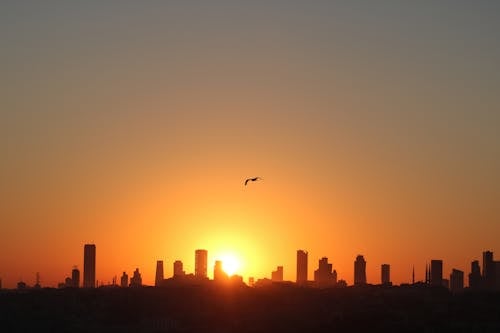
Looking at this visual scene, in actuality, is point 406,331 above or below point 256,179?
below

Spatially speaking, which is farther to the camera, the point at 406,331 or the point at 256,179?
the point at 406,331
